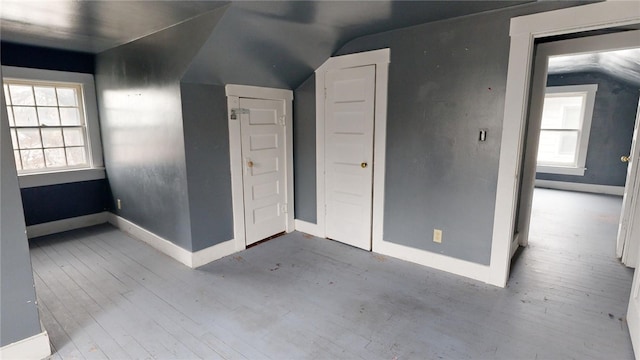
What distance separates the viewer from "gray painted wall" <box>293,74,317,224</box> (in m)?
3.66

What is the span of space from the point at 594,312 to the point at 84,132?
5653mm

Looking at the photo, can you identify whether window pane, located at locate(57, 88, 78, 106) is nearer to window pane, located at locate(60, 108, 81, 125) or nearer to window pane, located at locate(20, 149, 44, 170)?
window pane, located at locate(60, 108, 81, 125)

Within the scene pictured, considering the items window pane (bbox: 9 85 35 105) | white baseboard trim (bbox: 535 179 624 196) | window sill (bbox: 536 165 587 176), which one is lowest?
white baseboard trim (bbox: 535 179 624 196)

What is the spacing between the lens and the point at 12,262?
5.75ft

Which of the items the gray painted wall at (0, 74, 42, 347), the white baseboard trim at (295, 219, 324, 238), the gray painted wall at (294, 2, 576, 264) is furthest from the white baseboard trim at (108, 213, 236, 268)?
the gray painted wall at (294, 2, 576, 264)

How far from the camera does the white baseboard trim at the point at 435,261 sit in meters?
2.75

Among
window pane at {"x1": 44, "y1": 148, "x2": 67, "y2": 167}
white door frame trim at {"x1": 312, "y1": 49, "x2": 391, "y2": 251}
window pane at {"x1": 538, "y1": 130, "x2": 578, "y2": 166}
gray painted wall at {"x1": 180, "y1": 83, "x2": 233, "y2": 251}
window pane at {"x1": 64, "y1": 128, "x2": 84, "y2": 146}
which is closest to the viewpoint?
gray painted wall at {"x1": 180, "y1": 83, "x2": 233, "y2": 251}

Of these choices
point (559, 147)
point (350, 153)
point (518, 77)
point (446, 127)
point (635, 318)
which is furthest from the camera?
point (559, 147)

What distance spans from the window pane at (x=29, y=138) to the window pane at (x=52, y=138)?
2.2 inches

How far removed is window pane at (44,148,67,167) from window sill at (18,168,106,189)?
0.48ft

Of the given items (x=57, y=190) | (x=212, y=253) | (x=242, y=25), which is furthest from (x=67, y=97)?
(x=242, y=25)

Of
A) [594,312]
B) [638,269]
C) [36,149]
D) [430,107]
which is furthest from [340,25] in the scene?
[36,149]

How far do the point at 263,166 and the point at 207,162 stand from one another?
0.70m

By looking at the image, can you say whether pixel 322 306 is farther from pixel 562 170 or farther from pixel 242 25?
pixel 562 170
